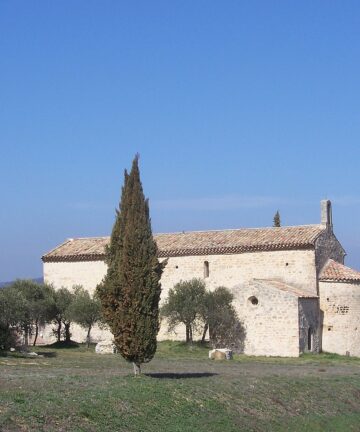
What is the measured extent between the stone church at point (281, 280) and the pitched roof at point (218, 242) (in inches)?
2.6

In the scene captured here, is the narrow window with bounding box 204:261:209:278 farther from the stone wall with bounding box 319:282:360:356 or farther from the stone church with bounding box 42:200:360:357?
the stone wall with bounding box 319:282:360:356

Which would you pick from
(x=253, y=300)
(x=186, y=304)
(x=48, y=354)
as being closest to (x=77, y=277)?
Result: (x=186, y=304)

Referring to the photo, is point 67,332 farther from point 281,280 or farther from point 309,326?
point 309,326

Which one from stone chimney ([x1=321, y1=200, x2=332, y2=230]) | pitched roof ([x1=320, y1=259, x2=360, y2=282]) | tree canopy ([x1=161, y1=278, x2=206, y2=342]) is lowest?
tree canopy ([x1=161, y1=278, x2=206, y2=342])

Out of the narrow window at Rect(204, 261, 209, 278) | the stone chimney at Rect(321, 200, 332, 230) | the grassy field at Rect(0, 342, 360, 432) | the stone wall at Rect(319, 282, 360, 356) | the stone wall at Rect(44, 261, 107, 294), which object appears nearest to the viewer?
the grassy field at Rect(0, 342, 360, 432)

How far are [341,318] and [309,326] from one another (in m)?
2.33

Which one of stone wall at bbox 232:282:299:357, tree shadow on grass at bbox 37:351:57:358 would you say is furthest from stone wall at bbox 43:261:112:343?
stone wall at bbox 232:282:299:357

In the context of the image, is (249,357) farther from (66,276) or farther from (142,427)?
(142,427)

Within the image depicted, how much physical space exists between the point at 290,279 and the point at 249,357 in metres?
6.71

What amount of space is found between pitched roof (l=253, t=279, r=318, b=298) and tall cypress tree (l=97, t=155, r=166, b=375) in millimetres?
21678

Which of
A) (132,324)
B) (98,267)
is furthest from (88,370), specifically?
(98,267)

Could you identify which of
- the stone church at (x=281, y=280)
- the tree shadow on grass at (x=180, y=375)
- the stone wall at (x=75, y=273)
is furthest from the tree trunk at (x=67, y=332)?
the tree shadow on grass at (x=180, y=375)

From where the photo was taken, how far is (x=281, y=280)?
52281 millimetres

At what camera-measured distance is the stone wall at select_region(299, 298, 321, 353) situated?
4891 cm
